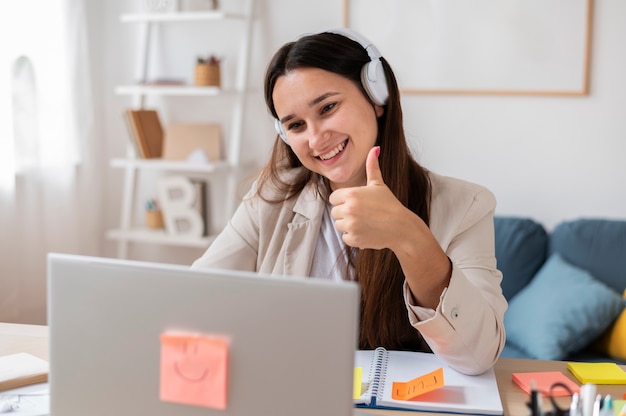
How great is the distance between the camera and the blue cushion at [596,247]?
9.02ft

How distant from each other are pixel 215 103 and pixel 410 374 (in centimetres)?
239

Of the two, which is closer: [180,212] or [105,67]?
[180,212]

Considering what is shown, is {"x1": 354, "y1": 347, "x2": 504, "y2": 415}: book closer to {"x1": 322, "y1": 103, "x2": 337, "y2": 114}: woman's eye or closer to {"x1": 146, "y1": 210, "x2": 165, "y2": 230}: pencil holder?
{"x1": 322, "y1": 103, "x2": 337, "y2": 114}: woman's eye

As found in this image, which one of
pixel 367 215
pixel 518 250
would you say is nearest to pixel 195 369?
pixel 367 215

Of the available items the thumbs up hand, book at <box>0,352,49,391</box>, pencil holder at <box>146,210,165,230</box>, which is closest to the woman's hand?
the thumbs up hand

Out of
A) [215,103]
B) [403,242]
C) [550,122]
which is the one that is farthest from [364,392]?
[215,103]

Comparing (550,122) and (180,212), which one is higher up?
(550,122)

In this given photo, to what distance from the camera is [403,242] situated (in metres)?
1.23

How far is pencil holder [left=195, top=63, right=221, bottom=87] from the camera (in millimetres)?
3299

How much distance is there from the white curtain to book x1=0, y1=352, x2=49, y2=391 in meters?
1.67

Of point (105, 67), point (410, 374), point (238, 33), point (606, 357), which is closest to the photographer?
point (410, 374)

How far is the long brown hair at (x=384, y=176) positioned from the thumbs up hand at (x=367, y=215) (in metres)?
0.36

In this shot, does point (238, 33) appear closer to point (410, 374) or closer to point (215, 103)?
point (215, 103)

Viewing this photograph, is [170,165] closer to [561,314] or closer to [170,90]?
[170,90]
